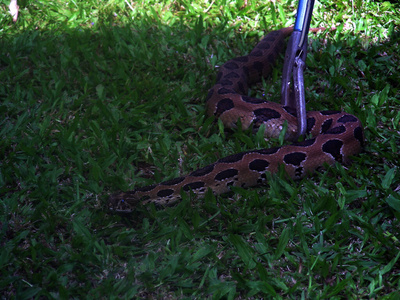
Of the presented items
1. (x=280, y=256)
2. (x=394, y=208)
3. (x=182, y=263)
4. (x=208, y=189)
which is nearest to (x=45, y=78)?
(x=208, y=189)

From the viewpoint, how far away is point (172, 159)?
438 cm

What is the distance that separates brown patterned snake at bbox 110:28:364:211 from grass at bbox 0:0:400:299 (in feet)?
0.45

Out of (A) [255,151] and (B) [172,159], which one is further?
(B) [172,159]

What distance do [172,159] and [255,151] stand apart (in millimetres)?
805

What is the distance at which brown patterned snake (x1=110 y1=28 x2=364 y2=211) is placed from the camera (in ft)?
12.8

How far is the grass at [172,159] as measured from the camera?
3.19 meters

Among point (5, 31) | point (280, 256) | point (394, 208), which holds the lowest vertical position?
point (280, 256)

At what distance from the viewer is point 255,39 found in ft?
20.6

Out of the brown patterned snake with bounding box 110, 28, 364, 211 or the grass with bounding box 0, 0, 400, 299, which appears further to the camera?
the brown patterned snake with bounding box 110, 28, 364, 211

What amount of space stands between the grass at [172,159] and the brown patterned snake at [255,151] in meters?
0.14

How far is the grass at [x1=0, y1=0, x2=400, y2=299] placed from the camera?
3.19 metres

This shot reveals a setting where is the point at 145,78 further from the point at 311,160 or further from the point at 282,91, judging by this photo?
the point at 311,160

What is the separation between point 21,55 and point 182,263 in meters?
3.80

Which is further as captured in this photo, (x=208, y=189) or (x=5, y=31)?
(x=5, y=31)
